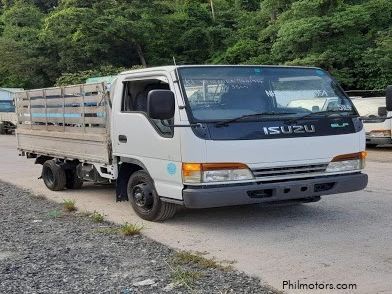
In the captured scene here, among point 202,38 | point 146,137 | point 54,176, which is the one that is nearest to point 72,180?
point 54,176

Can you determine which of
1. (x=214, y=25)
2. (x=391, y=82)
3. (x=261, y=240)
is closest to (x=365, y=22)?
(x=391, y=82)

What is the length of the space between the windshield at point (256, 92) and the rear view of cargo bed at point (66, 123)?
1832 millimetres

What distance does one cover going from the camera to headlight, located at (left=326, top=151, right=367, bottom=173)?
6719mm

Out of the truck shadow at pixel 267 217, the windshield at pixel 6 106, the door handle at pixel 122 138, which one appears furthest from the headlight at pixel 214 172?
the windshield at pixel 6 106

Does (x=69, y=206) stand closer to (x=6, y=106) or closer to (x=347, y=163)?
(x=347, y=163)

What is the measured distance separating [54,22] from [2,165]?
2780 centimetres

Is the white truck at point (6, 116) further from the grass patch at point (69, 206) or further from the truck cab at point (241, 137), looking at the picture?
the truck cab at point (241, 137)

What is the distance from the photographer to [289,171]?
6.45 m

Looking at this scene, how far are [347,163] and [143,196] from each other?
103 inches

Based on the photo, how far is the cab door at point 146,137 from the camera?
6.46 m

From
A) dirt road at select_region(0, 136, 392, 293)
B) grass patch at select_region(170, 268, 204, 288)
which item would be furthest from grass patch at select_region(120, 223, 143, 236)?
grass patch at select_region(170, 268, 204, 288)

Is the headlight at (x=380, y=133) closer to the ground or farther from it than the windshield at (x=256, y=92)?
closer to the ground

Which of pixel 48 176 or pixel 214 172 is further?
pixel 48 176

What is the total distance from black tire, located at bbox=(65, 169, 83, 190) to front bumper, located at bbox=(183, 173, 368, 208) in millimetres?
4371
